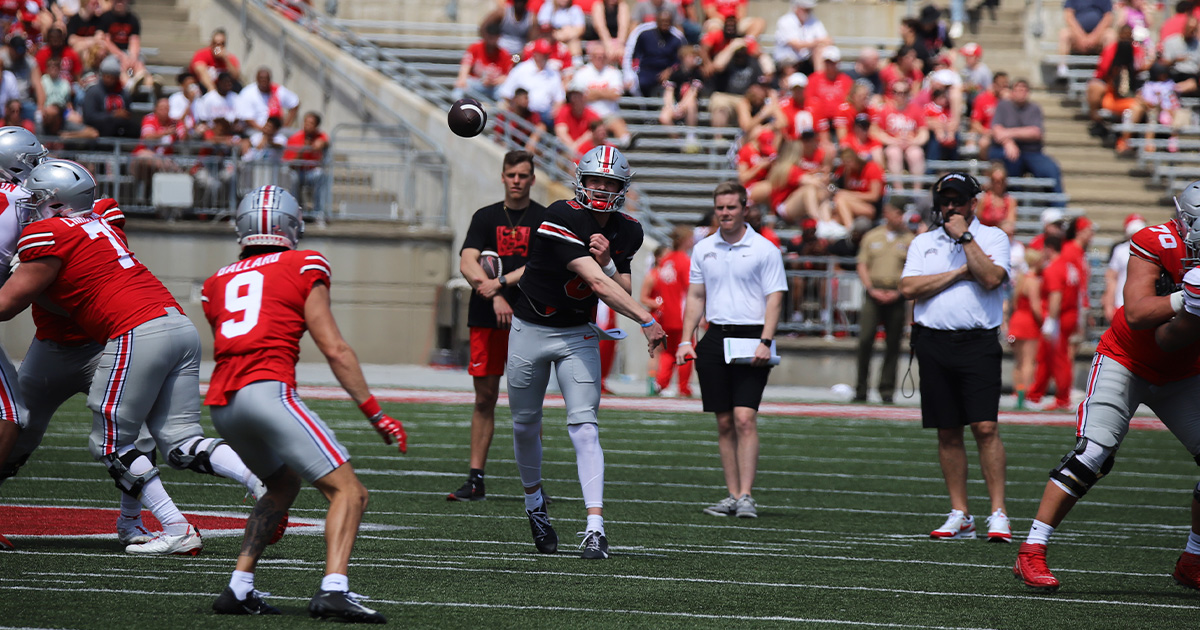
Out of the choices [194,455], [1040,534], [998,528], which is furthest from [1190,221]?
[194,455]

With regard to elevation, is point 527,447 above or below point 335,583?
below

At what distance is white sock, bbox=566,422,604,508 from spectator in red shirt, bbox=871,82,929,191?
576 inches

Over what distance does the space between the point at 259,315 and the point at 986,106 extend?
764 inches

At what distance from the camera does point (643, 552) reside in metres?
7.69

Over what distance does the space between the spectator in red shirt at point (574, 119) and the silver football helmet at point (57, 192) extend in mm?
13995

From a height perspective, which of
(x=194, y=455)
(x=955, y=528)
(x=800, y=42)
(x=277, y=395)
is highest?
(x=800, y=42)

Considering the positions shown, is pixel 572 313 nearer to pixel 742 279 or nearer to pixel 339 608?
pixel 742 279

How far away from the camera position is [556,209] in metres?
7.80

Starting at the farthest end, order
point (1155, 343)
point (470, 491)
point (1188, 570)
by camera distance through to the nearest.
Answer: point (470, 491) < point (1188, 570) < point (1155, 343)

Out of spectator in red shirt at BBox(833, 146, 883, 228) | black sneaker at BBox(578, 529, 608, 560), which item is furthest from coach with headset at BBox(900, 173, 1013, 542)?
spectator in red shirt at BBox(833, 146, 883, 228)

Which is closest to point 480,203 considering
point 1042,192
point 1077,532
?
point 1042,192

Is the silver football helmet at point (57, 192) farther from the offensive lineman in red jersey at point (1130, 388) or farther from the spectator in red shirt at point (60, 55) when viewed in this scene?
the spectator in red shirt at point (60, 55)

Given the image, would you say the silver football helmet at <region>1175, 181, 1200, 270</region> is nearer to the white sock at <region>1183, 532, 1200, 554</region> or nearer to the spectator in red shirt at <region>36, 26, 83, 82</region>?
the white sock at <region>1183, 532, 1200, 554</region>

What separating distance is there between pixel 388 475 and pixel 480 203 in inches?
416
